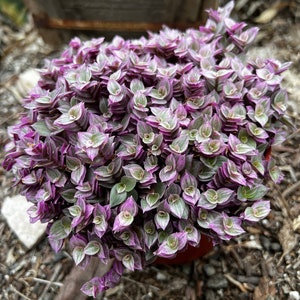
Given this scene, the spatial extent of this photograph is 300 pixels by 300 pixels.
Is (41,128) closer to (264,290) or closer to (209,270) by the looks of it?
(209,270)

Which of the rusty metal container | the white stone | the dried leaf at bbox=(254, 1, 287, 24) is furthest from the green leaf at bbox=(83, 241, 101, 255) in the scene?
the dried leaf at bbox=(254, 1, 287, 24)

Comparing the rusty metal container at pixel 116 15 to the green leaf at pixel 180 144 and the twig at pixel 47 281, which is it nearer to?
the green leaf at pixel 180 144

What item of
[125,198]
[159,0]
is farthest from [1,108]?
[125,198]

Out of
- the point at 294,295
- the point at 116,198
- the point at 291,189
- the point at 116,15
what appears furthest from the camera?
the point at 116,15

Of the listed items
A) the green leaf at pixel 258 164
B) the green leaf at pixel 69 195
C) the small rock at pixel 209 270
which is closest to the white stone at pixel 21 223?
the green leaf at pixel 69 195

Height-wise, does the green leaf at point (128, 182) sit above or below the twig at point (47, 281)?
above

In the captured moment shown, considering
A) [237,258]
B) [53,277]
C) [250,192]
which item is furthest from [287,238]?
[53,277]

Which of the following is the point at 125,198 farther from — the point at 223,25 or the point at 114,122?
the point at 223,25
